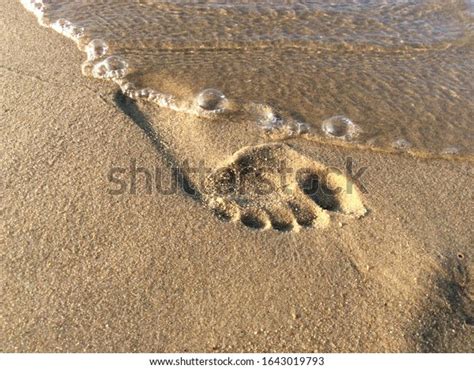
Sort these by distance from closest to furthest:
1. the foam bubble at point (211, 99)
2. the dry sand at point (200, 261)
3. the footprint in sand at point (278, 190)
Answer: the dry sand at point (200, 261) → the footprint in sand at point (278, 190) → the foam bubble at point (211, 99)

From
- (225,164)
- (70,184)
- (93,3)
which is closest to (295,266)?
(225,164)

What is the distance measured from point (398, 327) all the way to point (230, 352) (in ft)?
2.27

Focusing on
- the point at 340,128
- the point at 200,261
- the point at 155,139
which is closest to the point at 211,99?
the point at 155,139

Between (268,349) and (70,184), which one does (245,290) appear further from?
(70,184)

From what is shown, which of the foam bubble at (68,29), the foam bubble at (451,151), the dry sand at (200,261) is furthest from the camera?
the foam bubble at (68,29)

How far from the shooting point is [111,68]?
321cm

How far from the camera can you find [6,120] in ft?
8.66

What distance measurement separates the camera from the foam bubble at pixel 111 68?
3.13 metres

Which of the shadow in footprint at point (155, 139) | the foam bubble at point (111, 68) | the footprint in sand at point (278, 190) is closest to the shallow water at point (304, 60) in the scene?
the foam bubble at point (111, 68)

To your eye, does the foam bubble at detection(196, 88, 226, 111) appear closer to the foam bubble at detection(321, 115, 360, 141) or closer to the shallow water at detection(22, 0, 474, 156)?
the shallow water at detection(22, 0, 474, 156)

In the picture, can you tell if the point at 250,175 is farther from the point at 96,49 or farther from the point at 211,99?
the point at 96,49

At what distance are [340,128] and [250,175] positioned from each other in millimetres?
703

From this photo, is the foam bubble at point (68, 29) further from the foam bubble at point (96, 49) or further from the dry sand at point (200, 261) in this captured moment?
the dry sand at point (200, 261)

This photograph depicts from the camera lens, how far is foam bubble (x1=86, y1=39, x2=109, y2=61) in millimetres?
3313
